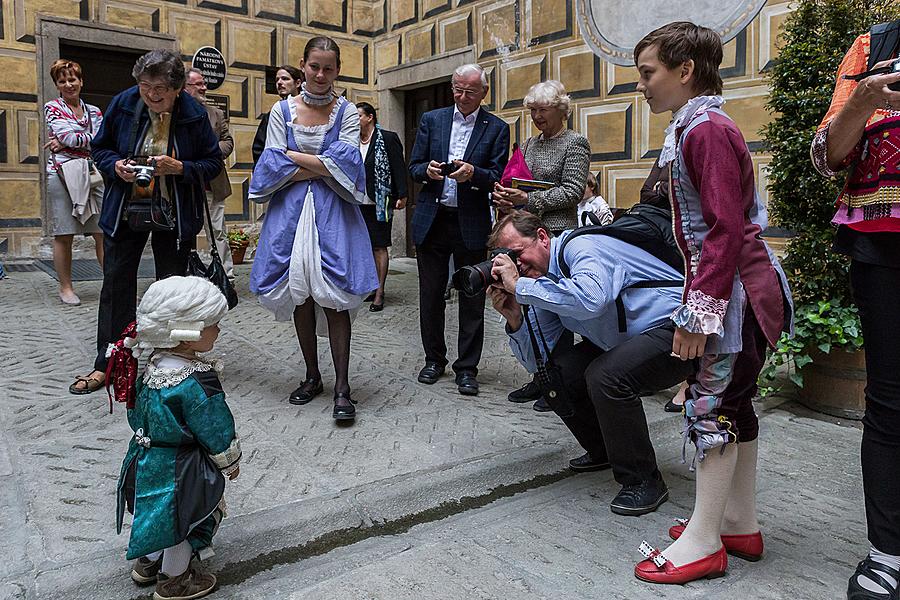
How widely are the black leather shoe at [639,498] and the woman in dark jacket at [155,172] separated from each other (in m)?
2.68

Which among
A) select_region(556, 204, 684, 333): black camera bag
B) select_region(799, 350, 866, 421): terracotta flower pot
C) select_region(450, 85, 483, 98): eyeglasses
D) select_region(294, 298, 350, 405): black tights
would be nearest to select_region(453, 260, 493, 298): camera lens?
select_region(556, 204, 684, 333): black camera bag

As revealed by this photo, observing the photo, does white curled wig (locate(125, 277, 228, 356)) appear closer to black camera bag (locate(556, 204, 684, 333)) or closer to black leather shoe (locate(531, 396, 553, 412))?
black camera bag (locate(556, 204, 684, 333))

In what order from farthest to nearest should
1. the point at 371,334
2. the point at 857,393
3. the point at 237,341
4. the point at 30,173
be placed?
the point at 30,173 < the point at 371,334 < the point at 237,341 < the point at 857,393

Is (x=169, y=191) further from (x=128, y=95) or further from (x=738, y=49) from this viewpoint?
(x=738, y=49)

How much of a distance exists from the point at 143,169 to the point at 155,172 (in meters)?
0.14

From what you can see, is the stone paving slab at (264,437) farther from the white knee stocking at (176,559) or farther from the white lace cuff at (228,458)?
the white lace cuff at (228,458)

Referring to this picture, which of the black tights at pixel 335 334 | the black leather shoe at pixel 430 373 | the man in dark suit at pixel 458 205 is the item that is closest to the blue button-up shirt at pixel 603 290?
the black tights at pixel 335 334

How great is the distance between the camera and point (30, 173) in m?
8.87

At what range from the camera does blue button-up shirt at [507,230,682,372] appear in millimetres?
2652

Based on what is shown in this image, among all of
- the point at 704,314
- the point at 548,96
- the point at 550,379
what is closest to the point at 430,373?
the point at 550,379

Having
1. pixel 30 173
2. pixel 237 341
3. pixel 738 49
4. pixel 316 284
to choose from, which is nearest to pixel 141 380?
pixel 316 284

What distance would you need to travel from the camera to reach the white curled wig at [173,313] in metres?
2.12

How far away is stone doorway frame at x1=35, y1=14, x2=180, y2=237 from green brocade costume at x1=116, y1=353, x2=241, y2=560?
787cm

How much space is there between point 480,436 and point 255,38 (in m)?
8.14
